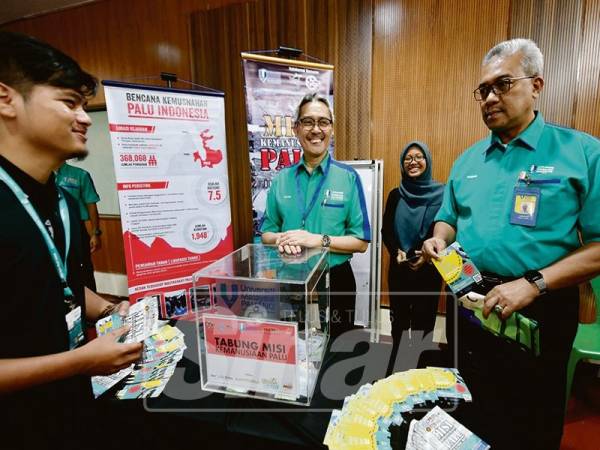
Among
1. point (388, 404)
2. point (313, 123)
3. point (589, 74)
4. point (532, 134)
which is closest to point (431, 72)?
point (589, 74)

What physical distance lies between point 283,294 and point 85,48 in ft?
16.8

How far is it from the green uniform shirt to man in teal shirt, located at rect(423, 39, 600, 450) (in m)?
3.50

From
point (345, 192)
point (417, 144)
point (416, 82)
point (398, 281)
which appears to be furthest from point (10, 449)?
point (416, 82)

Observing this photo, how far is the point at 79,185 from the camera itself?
10.9 feet

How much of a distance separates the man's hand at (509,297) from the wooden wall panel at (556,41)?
7.67 ft

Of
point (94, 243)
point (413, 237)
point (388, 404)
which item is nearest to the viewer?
point (388, 404)

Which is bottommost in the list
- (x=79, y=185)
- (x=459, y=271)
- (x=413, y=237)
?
(x=413, y=237)

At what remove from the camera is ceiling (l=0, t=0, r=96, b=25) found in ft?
13.4

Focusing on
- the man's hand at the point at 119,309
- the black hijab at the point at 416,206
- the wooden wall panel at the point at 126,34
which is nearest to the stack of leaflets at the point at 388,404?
the man's hand at the point at 119,309

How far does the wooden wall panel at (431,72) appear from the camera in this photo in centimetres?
281

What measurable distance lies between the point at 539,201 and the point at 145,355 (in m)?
1.59

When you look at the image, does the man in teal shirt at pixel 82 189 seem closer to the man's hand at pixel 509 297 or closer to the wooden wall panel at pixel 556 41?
the man's hand at pixel 509 297

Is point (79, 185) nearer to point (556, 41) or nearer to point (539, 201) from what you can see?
point (539, 201)

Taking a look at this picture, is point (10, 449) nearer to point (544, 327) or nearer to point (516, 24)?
point (544, 327)
